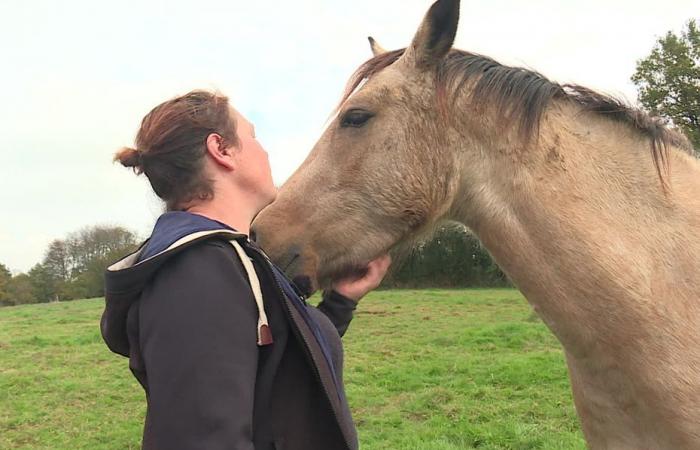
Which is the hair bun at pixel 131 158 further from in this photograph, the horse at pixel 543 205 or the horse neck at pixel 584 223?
the horse neck at pixel 584 223

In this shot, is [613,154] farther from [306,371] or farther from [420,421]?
[420,421]

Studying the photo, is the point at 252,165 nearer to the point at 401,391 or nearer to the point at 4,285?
the point at 401,391

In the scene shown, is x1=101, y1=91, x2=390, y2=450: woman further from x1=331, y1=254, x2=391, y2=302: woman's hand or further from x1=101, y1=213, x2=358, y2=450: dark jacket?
x1=331, y1=254, x2=391, y2=302: woman's hand

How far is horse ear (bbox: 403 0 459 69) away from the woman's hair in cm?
106

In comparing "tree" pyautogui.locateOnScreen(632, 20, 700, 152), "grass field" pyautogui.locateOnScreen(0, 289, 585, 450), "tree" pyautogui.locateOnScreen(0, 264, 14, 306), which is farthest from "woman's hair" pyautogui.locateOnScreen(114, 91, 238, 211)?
"tree" pyautogui.locateOnScreen(0, 264, 14, 306)

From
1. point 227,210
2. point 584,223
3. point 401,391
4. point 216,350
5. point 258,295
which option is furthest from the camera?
point 401,391

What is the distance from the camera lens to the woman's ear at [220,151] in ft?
5.84

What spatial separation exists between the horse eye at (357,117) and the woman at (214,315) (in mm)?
587

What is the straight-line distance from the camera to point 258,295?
5.13 feet

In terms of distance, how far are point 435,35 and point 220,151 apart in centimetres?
116

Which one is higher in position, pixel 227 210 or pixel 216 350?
pixel 227 210

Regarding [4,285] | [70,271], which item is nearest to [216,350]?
[70,271]

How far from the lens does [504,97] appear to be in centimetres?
241

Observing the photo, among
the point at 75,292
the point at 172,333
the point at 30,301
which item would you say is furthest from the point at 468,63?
the point at 30,301
